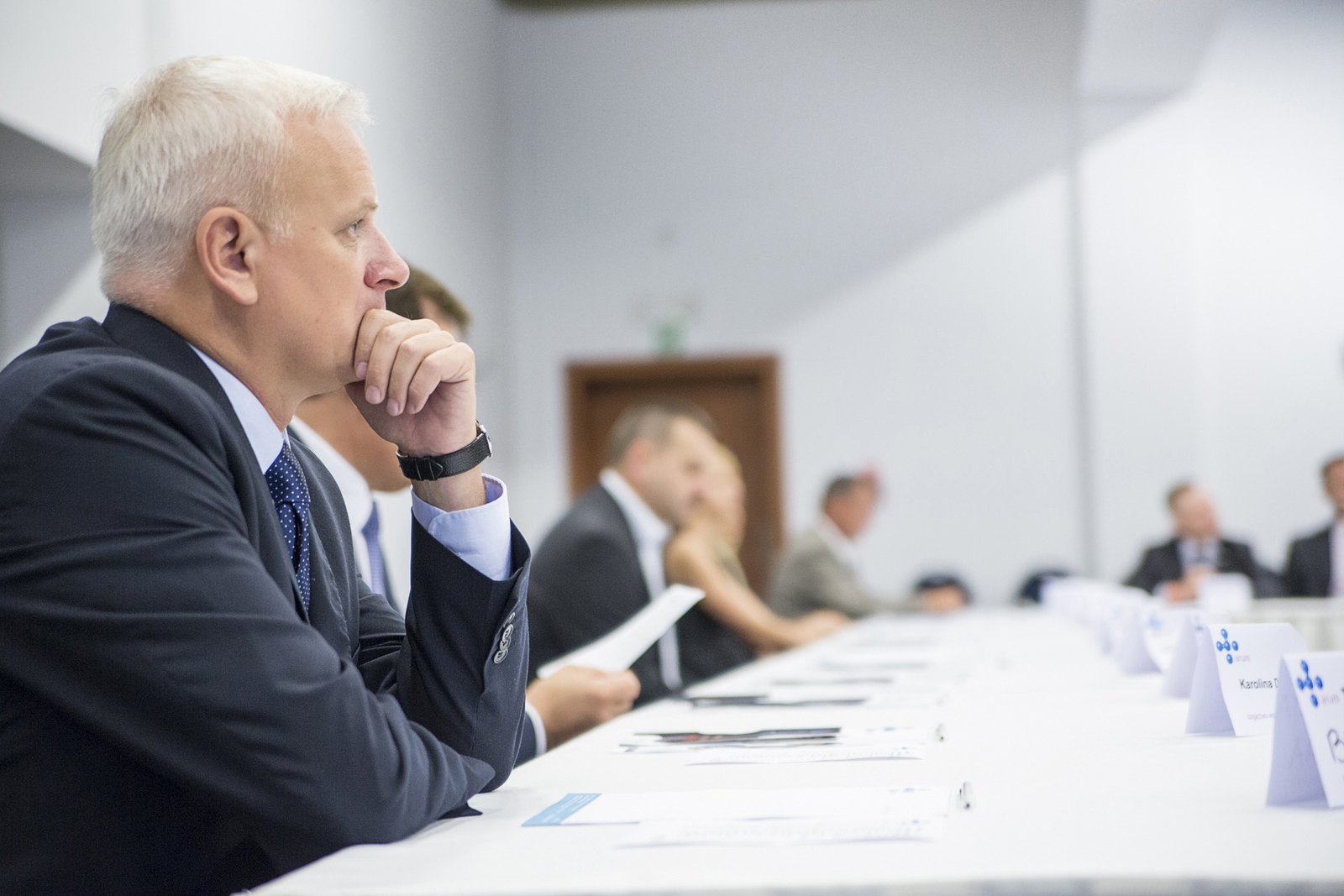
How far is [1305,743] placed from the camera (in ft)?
2.88

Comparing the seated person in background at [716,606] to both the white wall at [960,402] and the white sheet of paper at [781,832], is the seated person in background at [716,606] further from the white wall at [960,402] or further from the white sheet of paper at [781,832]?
the white wall at [960,402]

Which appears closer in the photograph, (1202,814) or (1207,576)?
(1202,814)

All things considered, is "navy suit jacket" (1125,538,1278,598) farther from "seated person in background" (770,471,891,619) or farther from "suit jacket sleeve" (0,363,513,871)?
"suit jacket sleeve" (0,363,513,871)

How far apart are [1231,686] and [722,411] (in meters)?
6.32

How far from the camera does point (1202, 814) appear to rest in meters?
0.83

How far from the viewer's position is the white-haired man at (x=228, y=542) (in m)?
0.84

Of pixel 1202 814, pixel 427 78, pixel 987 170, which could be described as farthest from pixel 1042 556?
pixel 1202 814

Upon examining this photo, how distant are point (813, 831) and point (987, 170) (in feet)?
23.2

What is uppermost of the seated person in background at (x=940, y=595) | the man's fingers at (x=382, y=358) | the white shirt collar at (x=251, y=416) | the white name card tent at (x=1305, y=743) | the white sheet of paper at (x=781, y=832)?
the man's fingers at (x=382, y=358)

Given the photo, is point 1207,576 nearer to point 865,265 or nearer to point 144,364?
point 865,265

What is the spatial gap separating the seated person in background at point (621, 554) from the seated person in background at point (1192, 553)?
12.6 ft

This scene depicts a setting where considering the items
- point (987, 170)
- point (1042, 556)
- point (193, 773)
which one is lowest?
point (1042, 556)

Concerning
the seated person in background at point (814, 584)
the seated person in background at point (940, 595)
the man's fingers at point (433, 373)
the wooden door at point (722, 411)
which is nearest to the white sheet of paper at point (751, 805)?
the man's fingers at point (433, 373)

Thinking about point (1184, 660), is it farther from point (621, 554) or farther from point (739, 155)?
point (739, 155)
